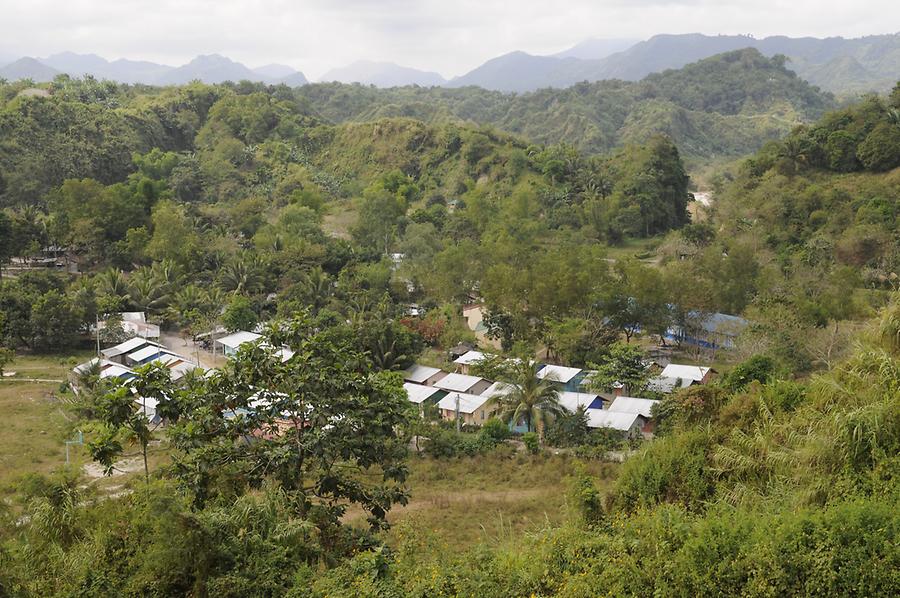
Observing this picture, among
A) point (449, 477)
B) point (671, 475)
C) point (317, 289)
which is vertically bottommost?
point (449, 477)

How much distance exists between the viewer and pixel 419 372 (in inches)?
844

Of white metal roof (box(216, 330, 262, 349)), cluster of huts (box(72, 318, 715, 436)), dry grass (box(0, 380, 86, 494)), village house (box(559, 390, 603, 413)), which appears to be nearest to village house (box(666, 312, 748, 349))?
cluster of huts (box(72, 318, 715, 436))

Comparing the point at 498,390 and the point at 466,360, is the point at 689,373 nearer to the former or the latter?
the point at 498,390

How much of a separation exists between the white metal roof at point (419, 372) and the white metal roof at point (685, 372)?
269 inches

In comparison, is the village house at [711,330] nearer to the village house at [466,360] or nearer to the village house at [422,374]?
the village house at [466,360]

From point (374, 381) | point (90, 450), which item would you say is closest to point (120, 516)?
point (90, 450)

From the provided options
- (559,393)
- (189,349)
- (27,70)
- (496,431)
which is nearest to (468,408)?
(496,431)

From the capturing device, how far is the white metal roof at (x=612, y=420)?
55.6ft

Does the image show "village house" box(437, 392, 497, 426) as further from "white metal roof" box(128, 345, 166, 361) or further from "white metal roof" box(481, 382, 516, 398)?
"white metal roof" box(128, 345, 166, 361)

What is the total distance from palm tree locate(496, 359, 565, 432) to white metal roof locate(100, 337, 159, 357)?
12926mm

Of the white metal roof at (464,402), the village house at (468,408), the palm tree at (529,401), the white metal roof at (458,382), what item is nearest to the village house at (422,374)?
the white metal roof at (458,382)

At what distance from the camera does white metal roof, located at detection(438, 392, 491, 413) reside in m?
18.7

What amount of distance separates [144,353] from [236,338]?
2.94m

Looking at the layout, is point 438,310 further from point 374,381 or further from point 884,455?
point 884,455
